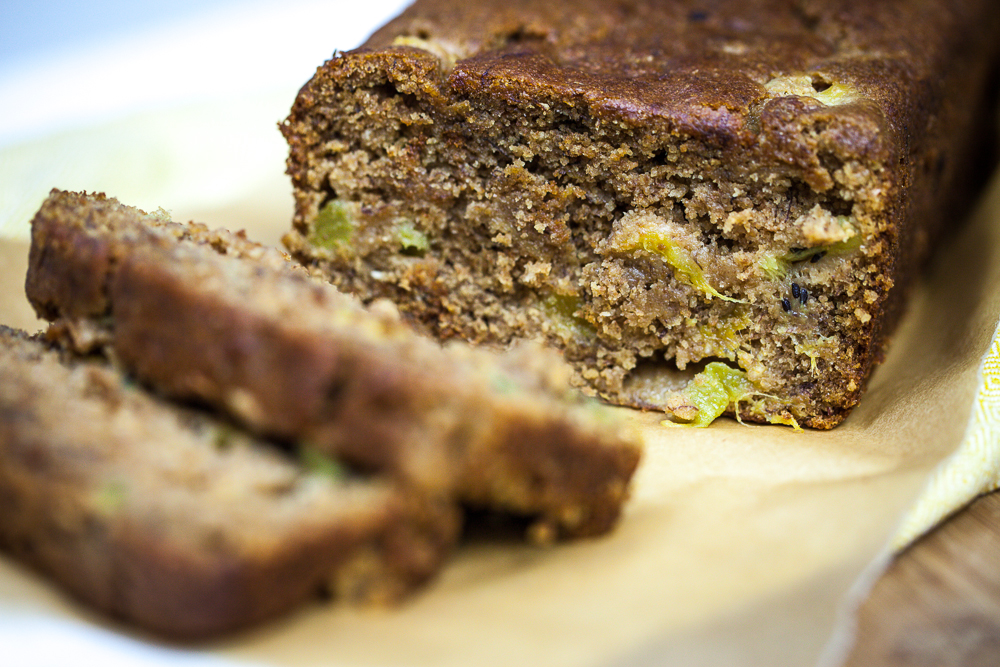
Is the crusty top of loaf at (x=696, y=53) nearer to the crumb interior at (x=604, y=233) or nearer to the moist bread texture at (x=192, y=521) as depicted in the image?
the crumb interior at (x=604, y=233)

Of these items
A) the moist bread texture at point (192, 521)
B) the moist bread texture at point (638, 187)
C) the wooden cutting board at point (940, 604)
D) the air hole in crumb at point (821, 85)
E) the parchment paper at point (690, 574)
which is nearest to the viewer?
the moist bread texture at point (192, 521)

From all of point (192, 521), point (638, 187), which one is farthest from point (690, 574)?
point (638, 187)

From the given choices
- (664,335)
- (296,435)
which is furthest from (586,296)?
(296,435)

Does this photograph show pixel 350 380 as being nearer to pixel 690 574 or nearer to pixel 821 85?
pixel 690 574

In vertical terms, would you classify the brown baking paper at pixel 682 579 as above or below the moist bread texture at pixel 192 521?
below

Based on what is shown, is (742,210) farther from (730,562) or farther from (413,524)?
(413,524)

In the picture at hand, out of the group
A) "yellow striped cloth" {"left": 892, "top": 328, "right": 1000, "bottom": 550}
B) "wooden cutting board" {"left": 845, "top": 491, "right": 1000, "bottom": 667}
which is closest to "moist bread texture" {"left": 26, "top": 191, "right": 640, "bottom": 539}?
"wooden cutting board" {"left": 845, "top": 491, "right": 1000, "bottom": 667}

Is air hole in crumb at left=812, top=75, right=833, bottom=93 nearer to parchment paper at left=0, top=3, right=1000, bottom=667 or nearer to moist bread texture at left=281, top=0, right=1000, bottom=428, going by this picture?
moist bread texture at left=281, top=0, right=1000, bottom=428

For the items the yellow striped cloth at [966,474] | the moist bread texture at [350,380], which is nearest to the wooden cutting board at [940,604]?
the yellow striped cloth at [966,474]
